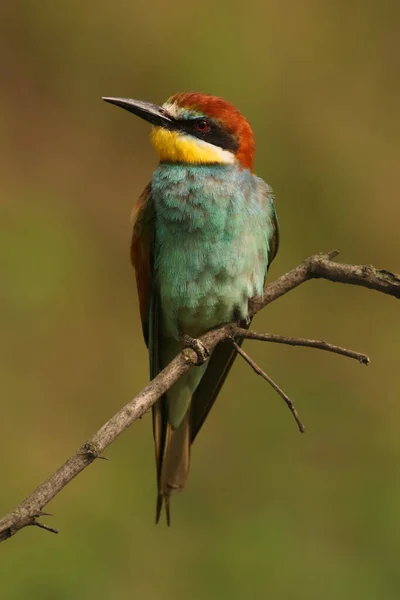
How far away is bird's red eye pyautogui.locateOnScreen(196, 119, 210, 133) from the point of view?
5.60ft

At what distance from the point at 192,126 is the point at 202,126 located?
2 centimetres

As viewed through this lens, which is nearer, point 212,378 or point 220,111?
point 220,111

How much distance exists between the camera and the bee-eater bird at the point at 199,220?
1707mm

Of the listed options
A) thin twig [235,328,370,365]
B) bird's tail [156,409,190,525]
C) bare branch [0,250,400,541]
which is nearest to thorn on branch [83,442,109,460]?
bare branch [0,250,400,541]

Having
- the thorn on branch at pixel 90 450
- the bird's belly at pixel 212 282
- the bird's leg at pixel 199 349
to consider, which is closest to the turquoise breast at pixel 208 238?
the bird's belly at pixel 212 282

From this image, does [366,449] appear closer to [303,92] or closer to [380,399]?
[380,399]

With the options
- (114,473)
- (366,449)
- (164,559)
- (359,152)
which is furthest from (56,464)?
(359,152)

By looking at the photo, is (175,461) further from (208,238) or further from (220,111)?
(220,111)

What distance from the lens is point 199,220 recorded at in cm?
170

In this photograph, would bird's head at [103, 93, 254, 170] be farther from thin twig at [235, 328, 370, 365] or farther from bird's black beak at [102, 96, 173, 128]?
thin twig at [235, 328, 370, 365]

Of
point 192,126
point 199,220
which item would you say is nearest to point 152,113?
point 192,126

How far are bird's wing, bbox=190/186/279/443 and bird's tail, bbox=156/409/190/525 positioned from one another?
22 mm

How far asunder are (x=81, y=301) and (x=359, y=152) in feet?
2.99

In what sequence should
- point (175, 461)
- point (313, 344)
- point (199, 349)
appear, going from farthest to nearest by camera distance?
point (175, 461) < point (199, 349) < point (313, 344)
